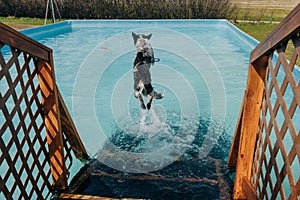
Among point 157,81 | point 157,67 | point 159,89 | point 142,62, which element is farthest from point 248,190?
point 157,67

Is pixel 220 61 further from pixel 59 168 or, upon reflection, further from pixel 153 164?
pixel 59 168

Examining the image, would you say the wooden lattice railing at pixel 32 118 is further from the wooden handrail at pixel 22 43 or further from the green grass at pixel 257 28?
the green grass at pixel 257 28

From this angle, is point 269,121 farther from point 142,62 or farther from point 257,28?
point 257,28

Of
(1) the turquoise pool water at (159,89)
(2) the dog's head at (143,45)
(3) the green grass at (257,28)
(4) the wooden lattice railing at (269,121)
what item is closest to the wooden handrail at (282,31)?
(4) the wooden lattice railing at (269,121)

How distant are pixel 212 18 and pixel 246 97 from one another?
14.8 meters

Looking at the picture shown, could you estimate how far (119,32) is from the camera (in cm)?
1474

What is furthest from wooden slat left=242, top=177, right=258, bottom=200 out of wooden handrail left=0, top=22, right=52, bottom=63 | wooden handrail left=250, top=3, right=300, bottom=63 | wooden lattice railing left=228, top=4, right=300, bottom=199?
wooden handrail left=0, top=22, right=52, bottom=63

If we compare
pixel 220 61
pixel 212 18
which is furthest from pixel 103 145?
pixel 212 18

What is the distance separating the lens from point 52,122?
270cm

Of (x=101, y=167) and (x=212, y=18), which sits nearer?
(x=101, y=167)

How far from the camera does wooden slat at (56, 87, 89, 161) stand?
2.92m

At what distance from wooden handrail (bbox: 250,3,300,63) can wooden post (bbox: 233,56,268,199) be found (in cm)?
16

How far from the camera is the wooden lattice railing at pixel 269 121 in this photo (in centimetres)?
168

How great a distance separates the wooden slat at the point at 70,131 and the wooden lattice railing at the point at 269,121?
1.77 meters
